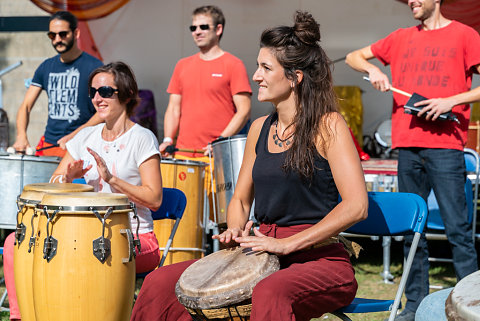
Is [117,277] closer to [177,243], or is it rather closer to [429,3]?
[177,243]

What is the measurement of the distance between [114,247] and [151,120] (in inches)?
175

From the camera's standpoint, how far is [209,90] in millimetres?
5117

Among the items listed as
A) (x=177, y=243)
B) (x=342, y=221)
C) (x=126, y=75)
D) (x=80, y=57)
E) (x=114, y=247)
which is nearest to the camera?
(x=342, y=221)

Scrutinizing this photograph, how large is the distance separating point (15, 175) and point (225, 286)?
91.4 inches

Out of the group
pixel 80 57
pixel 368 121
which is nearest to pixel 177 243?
pixel 80 57

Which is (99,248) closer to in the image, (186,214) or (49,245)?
(49,245)

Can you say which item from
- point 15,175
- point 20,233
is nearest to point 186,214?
point 15,175

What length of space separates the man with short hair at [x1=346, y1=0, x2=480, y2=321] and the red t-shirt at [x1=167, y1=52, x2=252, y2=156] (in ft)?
4.78

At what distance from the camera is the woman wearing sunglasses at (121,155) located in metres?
3.12

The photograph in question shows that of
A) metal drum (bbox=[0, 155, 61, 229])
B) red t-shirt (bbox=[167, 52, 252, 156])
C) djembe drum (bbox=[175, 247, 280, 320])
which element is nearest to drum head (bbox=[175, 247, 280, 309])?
djembe drum (bbox=[175, 247, 280, 320])

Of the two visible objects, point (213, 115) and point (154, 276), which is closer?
point (154, 276)

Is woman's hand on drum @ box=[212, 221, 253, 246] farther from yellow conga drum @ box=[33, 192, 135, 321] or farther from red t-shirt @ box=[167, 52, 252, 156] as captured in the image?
red t-shirt @ box=[167, 52, 252, 156]

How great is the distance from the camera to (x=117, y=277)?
9.00 feet

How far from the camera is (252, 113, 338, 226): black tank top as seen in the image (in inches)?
95.2
